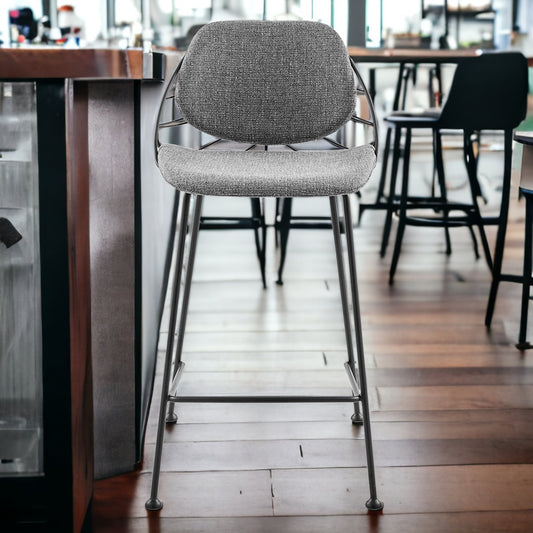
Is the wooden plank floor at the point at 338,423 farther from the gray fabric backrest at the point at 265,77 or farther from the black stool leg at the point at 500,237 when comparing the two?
the gray fabric backrest at the point at 265,77

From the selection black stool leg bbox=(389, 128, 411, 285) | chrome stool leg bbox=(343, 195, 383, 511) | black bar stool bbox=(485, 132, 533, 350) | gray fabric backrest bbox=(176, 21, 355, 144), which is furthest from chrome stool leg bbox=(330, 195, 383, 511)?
black stool leg bbox=(389, 128, 411, 285)

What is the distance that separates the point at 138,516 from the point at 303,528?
0.32 m

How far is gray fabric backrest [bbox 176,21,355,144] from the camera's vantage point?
1.63 m

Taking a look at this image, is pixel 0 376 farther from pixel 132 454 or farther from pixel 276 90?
pixel 276 90

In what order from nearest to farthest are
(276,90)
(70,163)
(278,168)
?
(70,163), (278,168), (276,90)

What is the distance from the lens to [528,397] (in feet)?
7.07

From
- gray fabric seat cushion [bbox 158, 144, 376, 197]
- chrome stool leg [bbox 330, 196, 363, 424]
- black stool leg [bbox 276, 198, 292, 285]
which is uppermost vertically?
gray fabric seat cushion [bbox 158, 144, 376, 197]

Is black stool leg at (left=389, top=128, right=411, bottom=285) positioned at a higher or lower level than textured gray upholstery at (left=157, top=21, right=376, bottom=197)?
lower

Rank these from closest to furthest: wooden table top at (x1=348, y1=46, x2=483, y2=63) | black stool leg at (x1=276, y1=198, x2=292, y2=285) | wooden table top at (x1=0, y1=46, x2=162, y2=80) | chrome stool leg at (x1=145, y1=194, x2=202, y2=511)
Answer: wooden table top at (x1=0, y1=46, x2=162, y2=80)
chrome stool leg at (x1=145, y1=194, x2=202, y2=511)
black stool leg at (x1=276, y1=198, x2=292, y2=285)
wooden table top at (x1=348, y1=46, x2=483, y2=63)

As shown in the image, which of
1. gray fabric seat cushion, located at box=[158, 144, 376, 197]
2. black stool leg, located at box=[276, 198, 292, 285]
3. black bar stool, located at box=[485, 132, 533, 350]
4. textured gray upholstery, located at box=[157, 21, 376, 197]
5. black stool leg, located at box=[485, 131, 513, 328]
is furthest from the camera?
black stool leg, located at box=[276, 198, 292, 285]

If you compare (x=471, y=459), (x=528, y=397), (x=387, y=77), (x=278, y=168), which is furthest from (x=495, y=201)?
(x=387, y=77)

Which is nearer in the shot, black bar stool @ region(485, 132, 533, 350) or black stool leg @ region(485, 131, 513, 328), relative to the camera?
black bar stool @ region(485, 132, 533, 350)

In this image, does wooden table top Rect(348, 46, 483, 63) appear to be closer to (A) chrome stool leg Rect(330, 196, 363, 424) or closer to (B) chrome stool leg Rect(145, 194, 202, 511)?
(A) chrome stool leg Rect(330, 196, 363, 424)

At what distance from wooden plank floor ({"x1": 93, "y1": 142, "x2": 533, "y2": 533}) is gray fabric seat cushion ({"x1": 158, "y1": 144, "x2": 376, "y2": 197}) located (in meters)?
0.63
